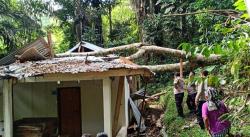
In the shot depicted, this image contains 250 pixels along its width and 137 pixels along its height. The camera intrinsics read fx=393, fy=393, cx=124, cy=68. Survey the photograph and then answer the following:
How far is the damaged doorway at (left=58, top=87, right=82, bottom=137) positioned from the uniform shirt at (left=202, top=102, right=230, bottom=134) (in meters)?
7.51

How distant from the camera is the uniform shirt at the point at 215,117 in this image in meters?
7.02

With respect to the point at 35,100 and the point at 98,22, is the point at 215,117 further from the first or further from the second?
the point at 98,22

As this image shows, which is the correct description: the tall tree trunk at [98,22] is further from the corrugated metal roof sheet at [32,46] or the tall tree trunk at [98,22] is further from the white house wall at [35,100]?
the white house wall at [35,100]

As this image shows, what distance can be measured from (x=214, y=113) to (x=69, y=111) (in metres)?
8.02

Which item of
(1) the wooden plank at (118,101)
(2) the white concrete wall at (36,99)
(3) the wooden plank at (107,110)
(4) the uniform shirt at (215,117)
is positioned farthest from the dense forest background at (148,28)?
(2) the white concrete wall at (36,99)

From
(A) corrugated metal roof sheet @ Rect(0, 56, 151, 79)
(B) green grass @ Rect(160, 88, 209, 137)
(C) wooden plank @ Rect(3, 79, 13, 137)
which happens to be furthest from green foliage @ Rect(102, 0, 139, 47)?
(C) wooden plank @ Rect(3, 79, 13, 137)

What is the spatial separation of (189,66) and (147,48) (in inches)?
75.8

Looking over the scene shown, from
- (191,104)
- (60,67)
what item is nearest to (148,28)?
(191,104)

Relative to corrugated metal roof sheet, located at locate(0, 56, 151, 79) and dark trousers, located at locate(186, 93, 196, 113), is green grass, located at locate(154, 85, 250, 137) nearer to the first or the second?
dark trousers, located at locate(186, 93, 196, 113)

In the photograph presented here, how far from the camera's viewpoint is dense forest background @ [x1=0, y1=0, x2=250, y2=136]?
9.83ft

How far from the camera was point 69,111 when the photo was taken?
1416cm

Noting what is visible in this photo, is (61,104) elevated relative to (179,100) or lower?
lower

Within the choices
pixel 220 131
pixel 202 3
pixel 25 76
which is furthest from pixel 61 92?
pixel 220 131

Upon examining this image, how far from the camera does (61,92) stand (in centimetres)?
1415
